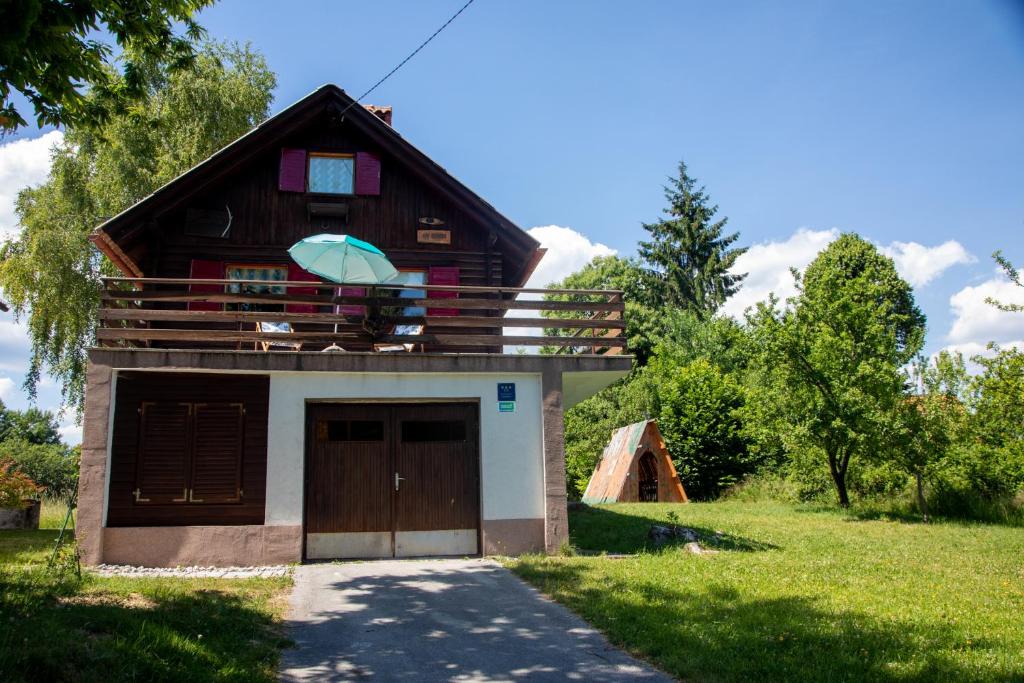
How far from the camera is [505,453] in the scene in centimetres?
1245

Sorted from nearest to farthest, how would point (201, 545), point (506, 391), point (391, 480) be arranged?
point (201, 545) → point (391, 480) → point (506, 391)

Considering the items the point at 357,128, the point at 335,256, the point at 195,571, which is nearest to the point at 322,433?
the point at 195,571

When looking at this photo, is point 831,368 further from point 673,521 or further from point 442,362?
point 442,362

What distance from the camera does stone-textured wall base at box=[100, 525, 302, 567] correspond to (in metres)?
11.5

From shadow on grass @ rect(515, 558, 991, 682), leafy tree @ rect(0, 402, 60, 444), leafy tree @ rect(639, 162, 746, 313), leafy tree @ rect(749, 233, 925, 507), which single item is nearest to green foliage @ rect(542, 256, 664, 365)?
leafy tree @ rect(639, 162, 746, 313)

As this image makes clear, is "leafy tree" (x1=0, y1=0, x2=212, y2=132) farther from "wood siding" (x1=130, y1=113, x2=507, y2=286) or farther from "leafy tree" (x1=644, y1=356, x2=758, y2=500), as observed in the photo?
"leafy tree" (x1=644, y1=356, x2=758, y2=500)

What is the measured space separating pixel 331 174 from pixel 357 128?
1.08 metres

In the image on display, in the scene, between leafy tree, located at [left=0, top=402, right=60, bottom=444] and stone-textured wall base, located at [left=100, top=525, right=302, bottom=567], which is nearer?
stone-textured wall base, located at [left=100, top=525, right=302, bottom=567]

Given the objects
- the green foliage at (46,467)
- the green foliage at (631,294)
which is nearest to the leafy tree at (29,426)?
the green foliage at (46,467)

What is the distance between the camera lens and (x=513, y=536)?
12203 mm

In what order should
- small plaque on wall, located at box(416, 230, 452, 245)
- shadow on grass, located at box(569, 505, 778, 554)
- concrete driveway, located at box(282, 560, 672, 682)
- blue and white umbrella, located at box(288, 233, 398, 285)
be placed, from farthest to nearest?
small plaque on wall, located at box(416, 230, 452, 245)
shadow on grass, located at box(569, 505, 778, 554)
blue and white umbrella, located at box(288, 233, 398, 285)
concrete driveway, located at box(282, 560, 672, 682)

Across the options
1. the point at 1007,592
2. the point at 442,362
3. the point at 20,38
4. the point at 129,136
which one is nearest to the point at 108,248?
the point at 442,362

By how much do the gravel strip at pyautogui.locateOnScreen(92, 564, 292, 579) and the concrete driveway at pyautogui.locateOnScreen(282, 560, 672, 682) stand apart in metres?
0.67

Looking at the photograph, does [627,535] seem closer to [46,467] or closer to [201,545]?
[201,545]
